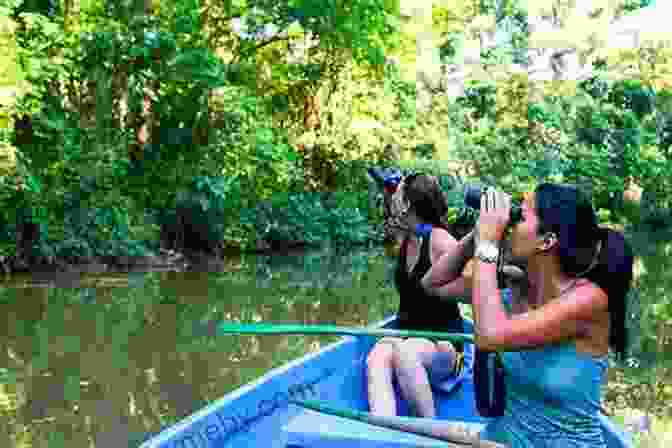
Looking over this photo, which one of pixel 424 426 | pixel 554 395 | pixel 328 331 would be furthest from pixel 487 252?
pixel 328 331

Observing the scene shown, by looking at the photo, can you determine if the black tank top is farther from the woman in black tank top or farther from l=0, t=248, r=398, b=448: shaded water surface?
l=0, t=248, r=398, b=448: shaded water surface

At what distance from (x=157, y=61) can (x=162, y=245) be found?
135 inches

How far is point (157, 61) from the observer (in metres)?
14.5

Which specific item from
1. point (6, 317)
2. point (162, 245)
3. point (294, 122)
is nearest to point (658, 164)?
point (294, 122)

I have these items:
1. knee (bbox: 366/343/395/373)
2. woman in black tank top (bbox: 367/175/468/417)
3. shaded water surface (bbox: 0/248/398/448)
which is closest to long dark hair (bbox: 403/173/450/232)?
woman in black tank top (bbox: 367/175/468/417)

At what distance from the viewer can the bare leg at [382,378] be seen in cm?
361

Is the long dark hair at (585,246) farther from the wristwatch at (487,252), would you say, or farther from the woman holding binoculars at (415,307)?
the woman holding binoculars at (415,307)

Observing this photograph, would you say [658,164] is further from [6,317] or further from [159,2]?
[6,317]

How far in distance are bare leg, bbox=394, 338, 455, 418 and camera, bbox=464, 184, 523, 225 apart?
55.2 inches

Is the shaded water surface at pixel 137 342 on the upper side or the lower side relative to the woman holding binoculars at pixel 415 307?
lower

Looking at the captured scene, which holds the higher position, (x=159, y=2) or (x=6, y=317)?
(x=159, y=2)

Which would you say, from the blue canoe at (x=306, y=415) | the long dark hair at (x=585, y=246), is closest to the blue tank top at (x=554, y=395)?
the long dark hair at (x=585, y=246)

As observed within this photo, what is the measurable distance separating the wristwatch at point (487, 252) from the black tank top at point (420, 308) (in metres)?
1.47

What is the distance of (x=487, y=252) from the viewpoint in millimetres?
2262
